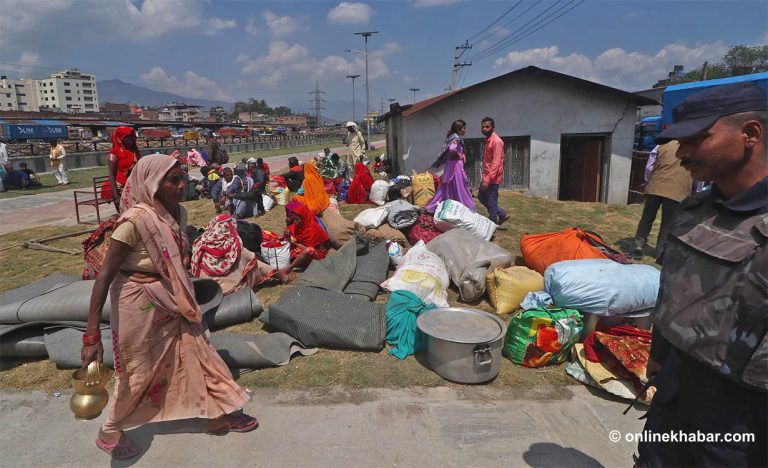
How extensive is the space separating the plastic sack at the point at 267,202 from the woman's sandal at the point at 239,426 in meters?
6.49

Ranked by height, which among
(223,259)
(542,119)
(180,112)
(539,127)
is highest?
(180,112)

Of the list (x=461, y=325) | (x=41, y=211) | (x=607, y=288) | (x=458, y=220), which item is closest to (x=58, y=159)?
(x=41, y=211)

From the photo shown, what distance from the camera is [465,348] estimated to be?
125 inches

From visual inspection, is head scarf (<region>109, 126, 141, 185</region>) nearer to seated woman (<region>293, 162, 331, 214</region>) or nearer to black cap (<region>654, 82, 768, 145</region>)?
seated woman (<region>293, 162, 331, 214</region>)

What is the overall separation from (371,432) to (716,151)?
2.31m

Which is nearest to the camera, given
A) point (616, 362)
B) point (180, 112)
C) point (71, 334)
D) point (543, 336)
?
point (616, 362)

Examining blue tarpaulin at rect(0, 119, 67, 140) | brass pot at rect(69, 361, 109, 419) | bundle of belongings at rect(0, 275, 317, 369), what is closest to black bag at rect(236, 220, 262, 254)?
bundle of belongings at rect(0, 275, 317, 369)

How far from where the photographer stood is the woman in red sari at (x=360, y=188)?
927 centimetres


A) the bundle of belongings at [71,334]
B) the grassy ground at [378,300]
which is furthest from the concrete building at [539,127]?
the bundle of belongings at [71,334]

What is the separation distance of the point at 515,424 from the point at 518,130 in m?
9.11

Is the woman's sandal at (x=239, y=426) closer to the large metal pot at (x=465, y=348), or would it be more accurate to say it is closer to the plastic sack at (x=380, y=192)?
the large metal pot at (x=465, y=348)

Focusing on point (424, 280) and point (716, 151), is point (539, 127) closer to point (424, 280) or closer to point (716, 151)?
point (424, 280)

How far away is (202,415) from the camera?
2.53m

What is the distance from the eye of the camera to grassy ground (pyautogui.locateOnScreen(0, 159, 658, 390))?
3.30 metres
